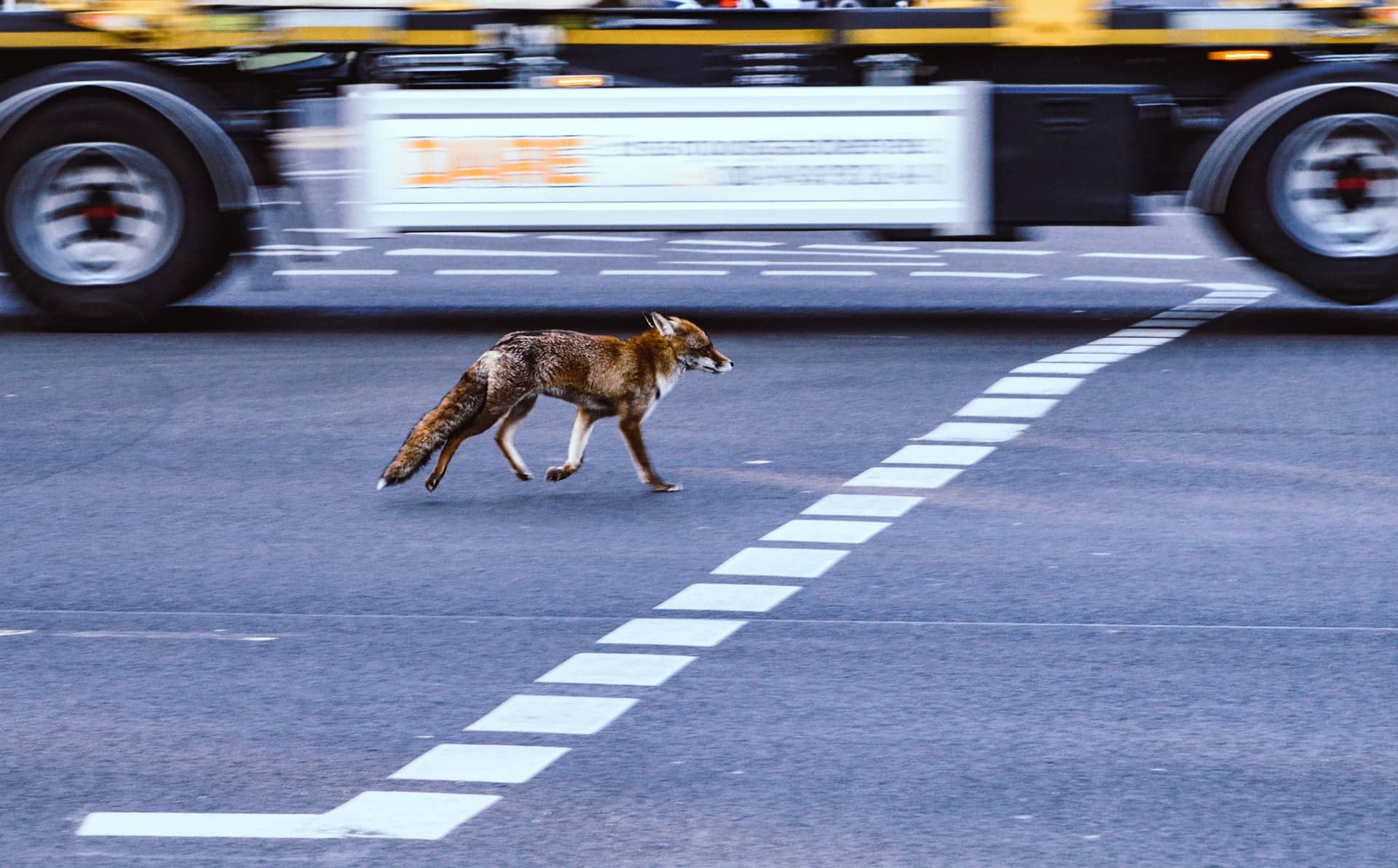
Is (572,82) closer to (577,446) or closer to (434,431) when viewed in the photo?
(577,446)

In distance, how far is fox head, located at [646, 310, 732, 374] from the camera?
421 inches

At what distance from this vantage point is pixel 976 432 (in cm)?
1162

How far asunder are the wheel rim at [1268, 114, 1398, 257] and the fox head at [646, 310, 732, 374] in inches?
202

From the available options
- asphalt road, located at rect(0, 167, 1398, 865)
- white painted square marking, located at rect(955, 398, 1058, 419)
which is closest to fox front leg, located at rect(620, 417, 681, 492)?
asphalt road, located at rect(0, 167, 1398, 865)

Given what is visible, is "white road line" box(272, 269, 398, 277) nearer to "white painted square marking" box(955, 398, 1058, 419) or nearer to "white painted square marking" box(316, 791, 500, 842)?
"white painted square marking" box(955, 398, 1058, 419)

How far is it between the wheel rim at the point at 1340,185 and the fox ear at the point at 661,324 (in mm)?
5334

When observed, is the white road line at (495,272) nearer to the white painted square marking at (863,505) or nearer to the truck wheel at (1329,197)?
the truck wheel at (1329,197)

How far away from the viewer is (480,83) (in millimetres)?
14883

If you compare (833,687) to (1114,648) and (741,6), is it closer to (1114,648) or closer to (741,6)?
(1114,648)

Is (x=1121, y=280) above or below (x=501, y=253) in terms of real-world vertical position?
below

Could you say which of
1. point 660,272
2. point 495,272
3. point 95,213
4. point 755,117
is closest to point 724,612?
point 755,117

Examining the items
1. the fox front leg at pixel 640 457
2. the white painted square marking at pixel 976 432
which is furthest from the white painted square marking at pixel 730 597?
the white painted square marking at pixel 976 432

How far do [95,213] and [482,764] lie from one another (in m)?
9.63

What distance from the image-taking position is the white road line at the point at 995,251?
67.0 ft
